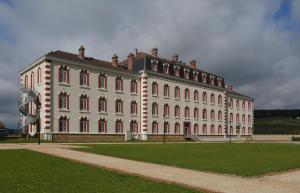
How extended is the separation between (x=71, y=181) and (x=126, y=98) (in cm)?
4328

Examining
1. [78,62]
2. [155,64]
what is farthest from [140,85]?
[78,62]

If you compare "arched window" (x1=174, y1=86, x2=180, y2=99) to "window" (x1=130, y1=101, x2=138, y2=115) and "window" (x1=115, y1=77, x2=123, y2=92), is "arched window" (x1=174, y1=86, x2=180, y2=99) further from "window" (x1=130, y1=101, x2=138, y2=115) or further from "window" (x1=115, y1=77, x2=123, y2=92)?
"window" (x1=115, y1=77, x2=123, y2=92)

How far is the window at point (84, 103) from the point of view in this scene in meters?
49.8

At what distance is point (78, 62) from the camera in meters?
49.0

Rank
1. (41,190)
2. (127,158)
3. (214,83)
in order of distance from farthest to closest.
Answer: (214,83), (127,158), (41,190)

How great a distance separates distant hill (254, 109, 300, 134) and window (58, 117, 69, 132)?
65.9 m

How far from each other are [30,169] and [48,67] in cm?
3129

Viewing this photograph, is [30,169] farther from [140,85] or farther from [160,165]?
[140,85]

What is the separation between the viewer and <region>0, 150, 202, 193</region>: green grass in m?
11.5

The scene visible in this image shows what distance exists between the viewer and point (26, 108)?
50000 mm

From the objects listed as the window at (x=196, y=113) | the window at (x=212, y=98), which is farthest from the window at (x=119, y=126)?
the window at (x=212, y=98)

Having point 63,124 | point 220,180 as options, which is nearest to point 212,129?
point 63,124

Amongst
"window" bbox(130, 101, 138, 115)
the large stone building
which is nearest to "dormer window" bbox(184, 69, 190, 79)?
the large stone building

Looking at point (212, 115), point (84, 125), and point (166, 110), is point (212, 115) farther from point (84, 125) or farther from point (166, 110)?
point (84, 125)
